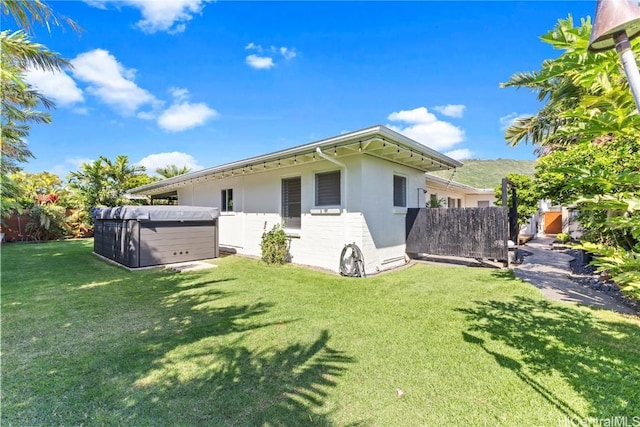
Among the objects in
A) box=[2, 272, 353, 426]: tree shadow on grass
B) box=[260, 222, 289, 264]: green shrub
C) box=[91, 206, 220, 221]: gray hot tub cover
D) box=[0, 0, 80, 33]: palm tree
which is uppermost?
box=[0, 0, 80, 33]: palm tree

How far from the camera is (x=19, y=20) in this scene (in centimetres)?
572

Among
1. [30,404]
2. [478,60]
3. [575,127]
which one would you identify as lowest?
[30,404]

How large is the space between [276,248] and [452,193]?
12148 millimetres

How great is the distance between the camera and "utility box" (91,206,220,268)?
25.4 ft

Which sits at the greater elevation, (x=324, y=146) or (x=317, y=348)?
(x=324, y=146)

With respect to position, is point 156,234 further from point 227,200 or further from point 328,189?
point 328,189

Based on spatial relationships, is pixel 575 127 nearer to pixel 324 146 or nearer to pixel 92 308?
pixel 324 146

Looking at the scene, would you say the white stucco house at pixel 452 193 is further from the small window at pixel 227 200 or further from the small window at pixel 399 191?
the small window at pixel 227 200

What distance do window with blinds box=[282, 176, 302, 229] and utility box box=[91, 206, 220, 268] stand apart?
8.15 feet

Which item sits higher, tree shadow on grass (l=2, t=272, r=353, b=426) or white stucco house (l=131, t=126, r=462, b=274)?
white stucco house (l=131, t=126, r=462, b=274)

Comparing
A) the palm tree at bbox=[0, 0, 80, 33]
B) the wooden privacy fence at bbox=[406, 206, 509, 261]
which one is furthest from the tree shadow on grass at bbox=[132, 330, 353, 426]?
the palm tree at bbox=[0, 0, 80, 33]

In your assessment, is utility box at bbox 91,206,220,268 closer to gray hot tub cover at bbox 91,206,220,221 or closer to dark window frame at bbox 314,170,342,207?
gray hot tub cover at bbox 91,206,220,221

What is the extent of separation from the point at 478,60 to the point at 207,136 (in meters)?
15.7

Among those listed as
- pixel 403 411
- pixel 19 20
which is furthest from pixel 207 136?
pixel 403 411
